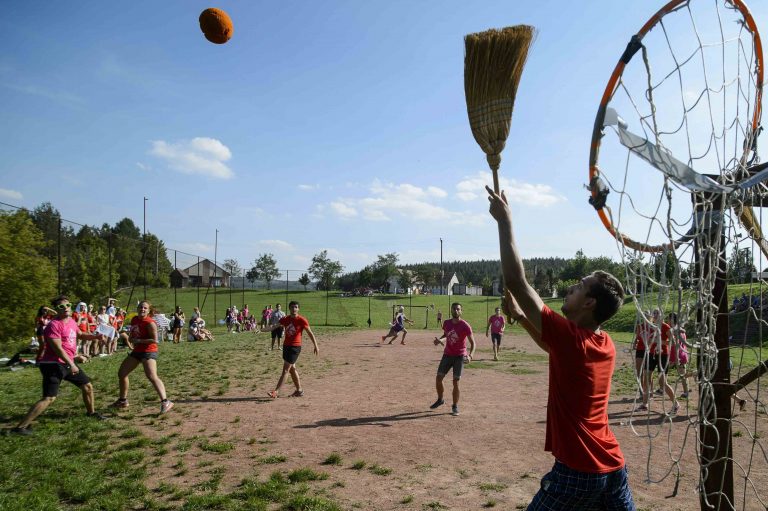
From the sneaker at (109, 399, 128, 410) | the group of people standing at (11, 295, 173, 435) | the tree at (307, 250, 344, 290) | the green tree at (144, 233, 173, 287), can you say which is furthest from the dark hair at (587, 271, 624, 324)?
the tree at (307, 250, 344, 290)

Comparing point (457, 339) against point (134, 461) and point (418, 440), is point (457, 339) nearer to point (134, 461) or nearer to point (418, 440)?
point (418, 440)

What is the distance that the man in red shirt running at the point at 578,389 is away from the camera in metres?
2.61

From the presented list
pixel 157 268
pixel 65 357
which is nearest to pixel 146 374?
pixel 65 357

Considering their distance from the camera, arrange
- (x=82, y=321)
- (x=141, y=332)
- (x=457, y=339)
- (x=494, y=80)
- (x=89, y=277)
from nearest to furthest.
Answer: (x=494, y=80), (x=141, y=332), (x=457, y=339), (x=82, y=321), (x=89, y=277)

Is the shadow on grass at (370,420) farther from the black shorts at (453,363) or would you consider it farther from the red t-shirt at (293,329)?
the red t-shirt at (293,329)

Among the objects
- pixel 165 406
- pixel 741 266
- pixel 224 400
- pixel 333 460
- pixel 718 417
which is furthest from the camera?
pixel 224 400

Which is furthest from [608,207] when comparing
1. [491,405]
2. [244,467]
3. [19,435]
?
[19,435]

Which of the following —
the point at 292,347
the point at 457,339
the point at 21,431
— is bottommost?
the point at 21,431

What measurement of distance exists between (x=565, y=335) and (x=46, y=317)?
14.6m

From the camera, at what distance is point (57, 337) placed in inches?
289

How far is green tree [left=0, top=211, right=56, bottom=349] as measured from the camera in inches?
593

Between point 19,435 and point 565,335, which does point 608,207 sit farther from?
point 19,435

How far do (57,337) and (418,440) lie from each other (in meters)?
5.53

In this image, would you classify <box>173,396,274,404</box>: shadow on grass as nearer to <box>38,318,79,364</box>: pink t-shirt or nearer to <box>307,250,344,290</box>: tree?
<box>38,318,79,364</box>: pink t-shirt
